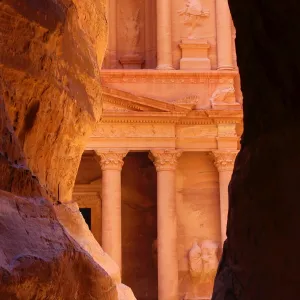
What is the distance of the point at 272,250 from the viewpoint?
7.74ft

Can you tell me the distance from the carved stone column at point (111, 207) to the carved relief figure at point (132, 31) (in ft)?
19.6

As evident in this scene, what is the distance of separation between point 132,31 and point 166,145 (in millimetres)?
6293

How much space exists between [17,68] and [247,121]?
1282 millimetres

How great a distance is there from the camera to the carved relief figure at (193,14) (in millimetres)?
22359

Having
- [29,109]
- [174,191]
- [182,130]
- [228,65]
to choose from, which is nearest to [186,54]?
[228,65]

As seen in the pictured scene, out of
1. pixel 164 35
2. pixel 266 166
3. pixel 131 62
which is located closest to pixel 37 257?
pixel 266 166

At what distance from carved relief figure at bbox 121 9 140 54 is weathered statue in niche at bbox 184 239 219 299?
8476 mm

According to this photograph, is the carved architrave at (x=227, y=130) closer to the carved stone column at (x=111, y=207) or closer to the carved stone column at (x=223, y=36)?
the carved stone column at (x=223, y=36)

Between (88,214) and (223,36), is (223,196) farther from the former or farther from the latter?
(223,36)

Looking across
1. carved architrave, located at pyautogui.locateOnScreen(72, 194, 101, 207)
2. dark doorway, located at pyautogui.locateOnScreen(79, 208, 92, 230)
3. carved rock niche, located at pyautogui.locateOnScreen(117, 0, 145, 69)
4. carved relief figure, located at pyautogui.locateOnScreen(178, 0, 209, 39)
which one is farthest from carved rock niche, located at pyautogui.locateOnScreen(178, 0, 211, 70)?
dark doorway, located at pyautogui.locateOnScreen(79, 208, 92, 230)

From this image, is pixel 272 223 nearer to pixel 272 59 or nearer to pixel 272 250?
pixel 272 250

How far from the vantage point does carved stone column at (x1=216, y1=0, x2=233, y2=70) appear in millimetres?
21922

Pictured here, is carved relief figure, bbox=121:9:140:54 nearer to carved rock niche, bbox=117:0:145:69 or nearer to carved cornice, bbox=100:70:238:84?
carved rock niche, bbox=117:0:145:69

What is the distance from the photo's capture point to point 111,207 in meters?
19.1
